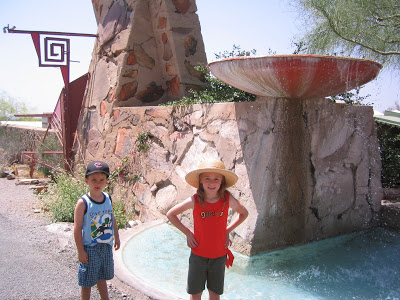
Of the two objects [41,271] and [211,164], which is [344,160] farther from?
[41,271]

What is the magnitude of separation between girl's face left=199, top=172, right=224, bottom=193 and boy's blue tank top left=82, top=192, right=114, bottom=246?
0.64 metres

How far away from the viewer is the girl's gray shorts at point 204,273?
8.12 feet

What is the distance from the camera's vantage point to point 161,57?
609 cm

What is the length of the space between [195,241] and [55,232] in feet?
8.03

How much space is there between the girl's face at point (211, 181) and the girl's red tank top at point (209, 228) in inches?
3.2

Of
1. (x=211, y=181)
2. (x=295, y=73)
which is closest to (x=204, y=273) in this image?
(x=211, y=181)

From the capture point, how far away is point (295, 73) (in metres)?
A: 3.13

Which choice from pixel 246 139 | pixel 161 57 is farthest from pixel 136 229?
pixel 161 57

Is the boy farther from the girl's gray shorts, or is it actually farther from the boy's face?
the girl's gray shorts

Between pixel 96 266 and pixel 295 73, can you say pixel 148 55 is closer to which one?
pixel 295 73

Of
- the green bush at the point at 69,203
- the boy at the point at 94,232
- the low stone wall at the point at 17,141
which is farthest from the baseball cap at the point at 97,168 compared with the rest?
the low stone wall at the point at 17,141

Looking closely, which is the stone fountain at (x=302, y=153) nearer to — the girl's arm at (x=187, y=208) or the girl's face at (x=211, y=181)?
the girl's face at (x=211, y=181)

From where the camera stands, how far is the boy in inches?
100

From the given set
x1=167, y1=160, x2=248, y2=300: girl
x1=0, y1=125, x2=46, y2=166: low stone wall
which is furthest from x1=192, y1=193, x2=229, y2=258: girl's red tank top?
x1=0, y1=125, x2=46, y2=166: low stone wall
